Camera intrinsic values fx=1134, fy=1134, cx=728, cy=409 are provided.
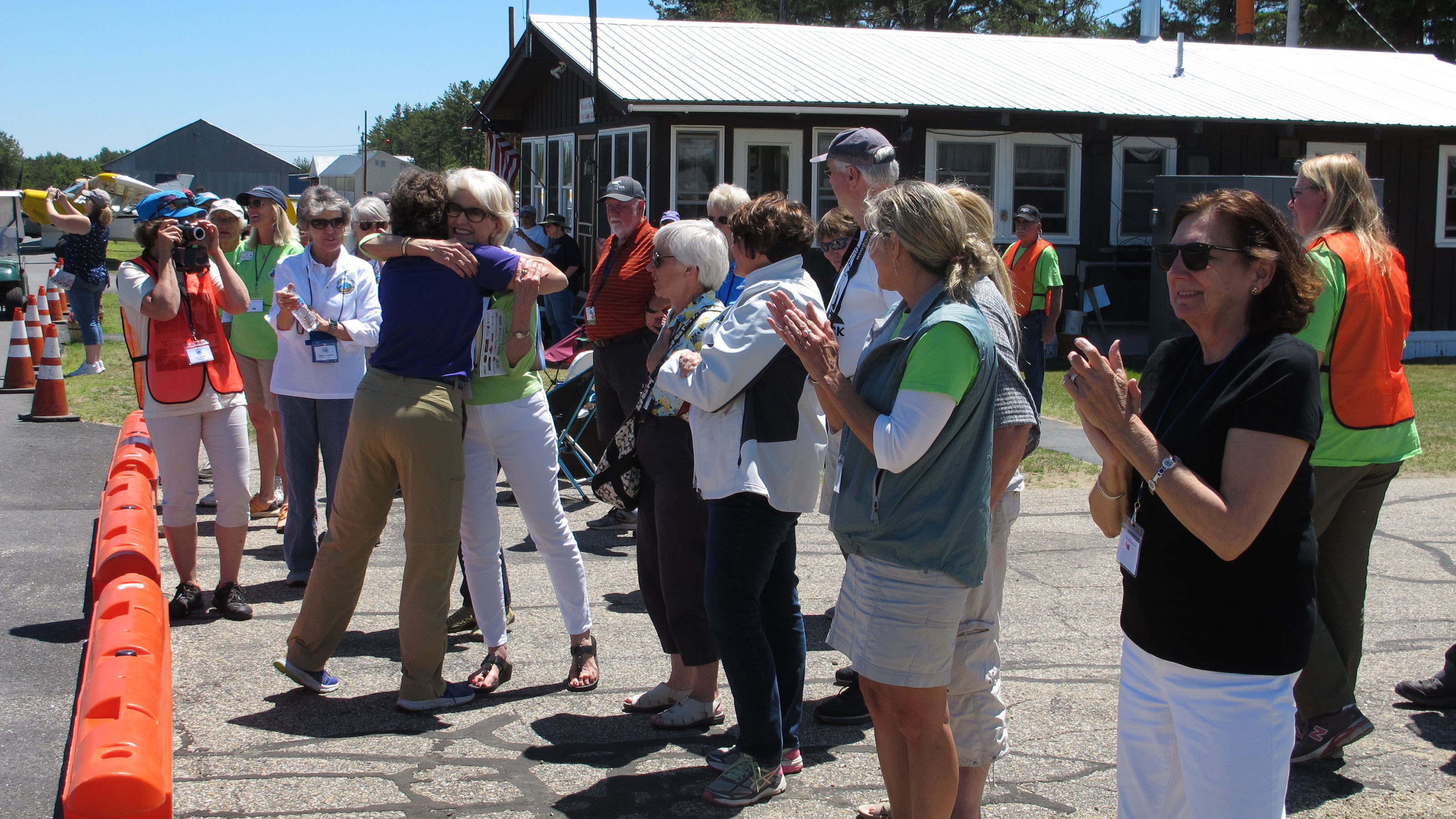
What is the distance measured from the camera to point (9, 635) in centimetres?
502

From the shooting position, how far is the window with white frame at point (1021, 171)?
16500 mm

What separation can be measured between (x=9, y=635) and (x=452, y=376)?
259cm

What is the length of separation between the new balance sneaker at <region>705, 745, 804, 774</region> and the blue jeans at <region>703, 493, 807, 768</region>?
10 centimetres

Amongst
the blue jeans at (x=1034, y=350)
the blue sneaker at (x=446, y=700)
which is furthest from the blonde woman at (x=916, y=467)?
the blue jeans at (x=1034, y=350)

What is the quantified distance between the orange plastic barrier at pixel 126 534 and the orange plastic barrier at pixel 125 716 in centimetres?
26

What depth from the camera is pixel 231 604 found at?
205 inches

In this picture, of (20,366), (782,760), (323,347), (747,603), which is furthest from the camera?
(20,366)

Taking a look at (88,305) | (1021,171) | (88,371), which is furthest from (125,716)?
(1021,171)

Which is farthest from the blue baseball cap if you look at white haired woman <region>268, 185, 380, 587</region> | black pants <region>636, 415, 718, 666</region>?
black pants <region>636, 415, 718, 666</region>

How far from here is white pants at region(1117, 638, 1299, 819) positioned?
2289 mm

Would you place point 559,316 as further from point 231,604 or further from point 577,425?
point 231,604

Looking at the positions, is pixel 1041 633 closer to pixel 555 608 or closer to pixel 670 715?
pixel 670 715

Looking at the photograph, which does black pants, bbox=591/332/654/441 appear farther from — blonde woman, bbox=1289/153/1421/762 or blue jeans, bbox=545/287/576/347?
blue jeans, bbox=545/287/576/347

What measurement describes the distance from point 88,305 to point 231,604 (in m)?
9.98
